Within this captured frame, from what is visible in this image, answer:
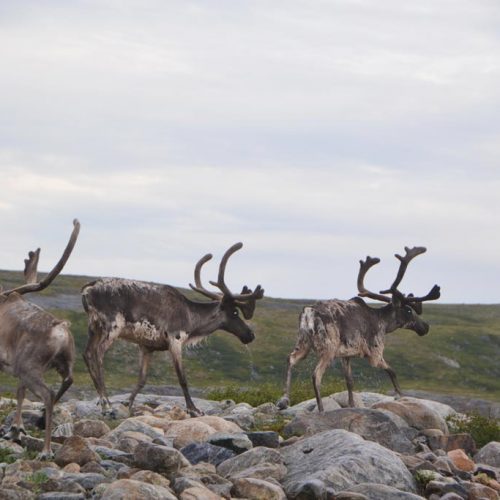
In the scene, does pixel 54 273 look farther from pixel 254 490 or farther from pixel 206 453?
pixel 254 490

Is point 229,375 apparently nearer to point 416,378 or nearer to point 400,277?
point 416,378

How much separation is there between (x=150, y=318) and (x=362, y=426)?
521 centimetres

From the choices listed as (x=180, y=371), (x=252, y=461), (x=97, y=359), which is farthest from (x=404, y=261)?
(x=252, y=461)

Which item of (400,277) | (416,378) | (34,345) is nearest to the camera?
(34,345)

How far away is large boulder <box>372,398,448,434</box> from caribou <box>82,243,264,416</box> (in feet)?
13.1

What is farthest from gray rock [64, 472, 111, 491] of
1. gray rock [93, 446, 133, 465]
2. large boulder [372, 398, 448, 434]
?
large boulder [372, 398, 448, 434]

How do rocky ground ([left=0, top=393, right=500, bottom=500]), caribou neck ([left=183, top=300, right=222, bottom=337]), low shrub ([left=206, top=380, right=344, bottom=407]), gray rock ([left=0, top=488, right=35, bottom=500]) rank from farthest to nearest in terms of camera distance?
low shrub ([left=206, top=380, right=344, bottom=407]) < caribou neck ([left=183, top=300, right=222, bottom=337]) < rocky ground ([left=0, top=393, right=500, bottom=500]) < gray rock ([left=0, top=488, right=35, bottom=500])

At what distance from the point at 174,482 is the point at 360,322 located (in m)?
10.3

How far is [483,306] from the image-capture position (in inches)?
5536

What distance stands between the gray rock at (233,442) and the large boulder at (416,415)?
17.6 feet

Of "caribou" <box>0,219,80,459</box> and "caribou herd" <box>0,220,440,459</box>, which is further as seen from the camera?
"caribou herd" <box>0,220,440,459</box>

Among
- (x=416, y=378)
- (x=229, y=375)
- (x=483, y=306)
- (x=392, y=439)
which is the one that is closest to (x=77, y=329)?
(x=229, y=375)

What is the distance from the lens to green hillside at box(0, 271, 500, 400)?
68.1 m

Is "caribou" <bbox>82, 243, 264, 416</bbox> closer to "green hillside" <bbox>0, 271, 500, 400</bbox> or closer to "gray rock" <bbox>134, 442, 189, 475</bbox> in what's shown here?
"gray rock" <bbox>134, 442, 189, 475</bbox>
